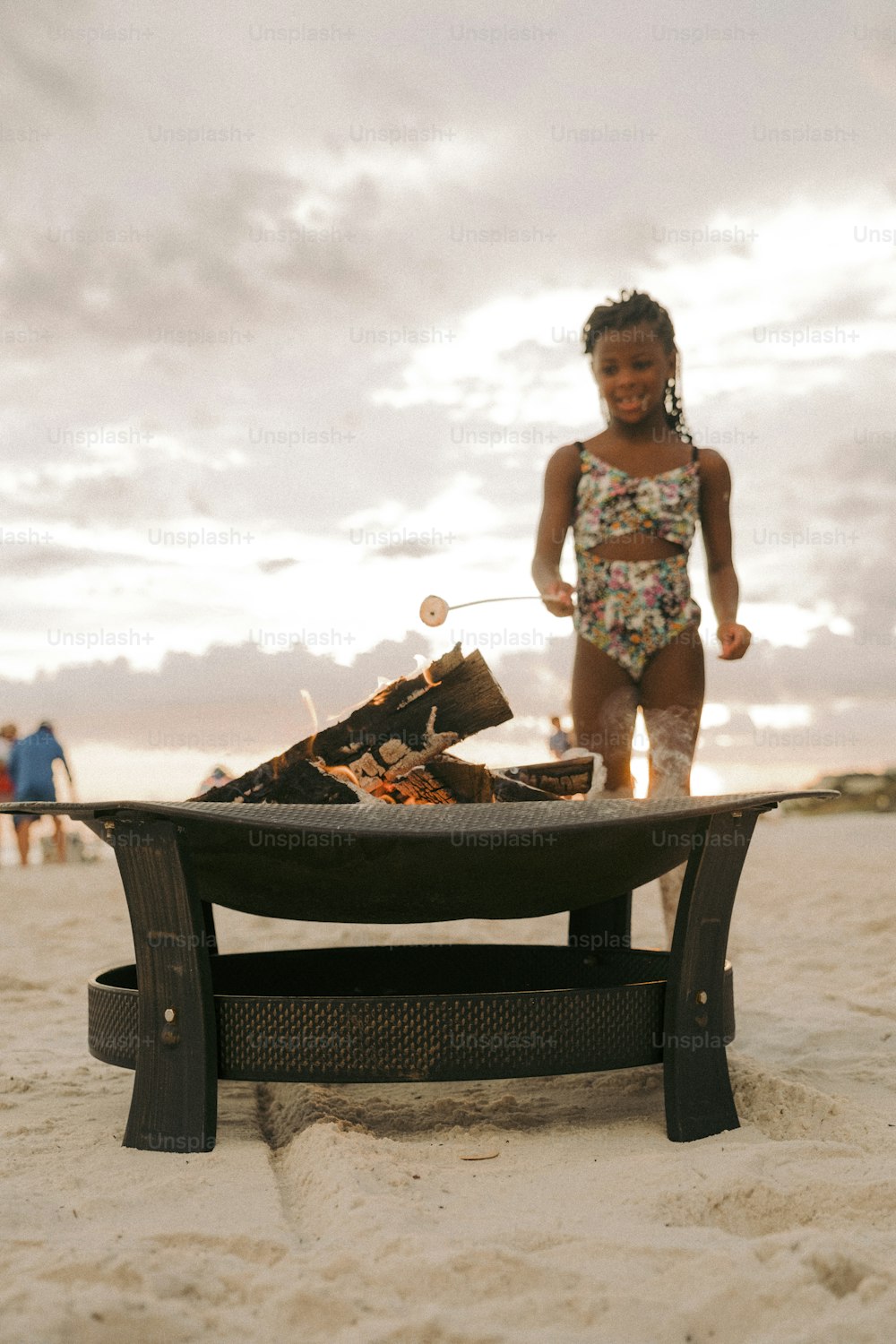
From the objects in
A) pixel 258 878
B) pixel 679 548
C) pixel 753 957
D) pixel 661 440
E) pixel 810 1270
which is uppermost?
pixel 661 440

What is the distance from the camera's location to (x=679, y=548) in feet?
13.4

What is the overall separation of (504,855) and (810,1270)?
110 centimetres

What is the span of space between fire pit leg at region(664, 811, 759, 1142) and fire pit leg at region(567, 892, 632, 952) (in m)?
0.87

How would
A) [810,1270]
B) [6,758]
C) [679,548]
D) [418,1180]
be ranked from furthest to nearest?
[6,758]
[679,548]
[418,1180]
[810,1270]

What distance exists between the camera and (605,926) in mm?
3686

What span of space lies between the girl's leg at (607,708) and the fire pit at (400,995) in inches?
48.7

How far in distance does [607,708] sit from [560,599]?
22.3 inches

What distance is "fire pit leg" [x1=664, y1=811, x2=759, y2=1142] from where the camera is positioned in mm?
2695

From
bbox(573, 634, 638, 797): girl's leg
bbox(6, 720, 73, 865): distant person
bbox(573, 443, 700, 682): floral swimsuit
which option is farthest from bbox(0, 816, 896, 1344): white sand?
bbox(6, 720, 73, 865): distant person

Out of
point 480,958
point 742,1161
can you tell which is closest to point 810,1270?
point 742,1161

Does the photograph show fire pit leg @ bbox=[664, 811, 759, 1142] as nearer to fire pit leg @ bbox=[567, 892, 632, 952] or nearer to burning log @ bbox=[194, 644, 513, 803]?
burning log @ bbox=[194, 644, 513, 803]

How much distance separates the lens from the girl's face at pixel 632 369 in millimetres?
4082

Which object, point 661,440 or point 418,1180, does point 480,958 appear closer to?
point 418,1180

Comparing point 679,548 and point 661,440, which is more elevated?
point 661,440
